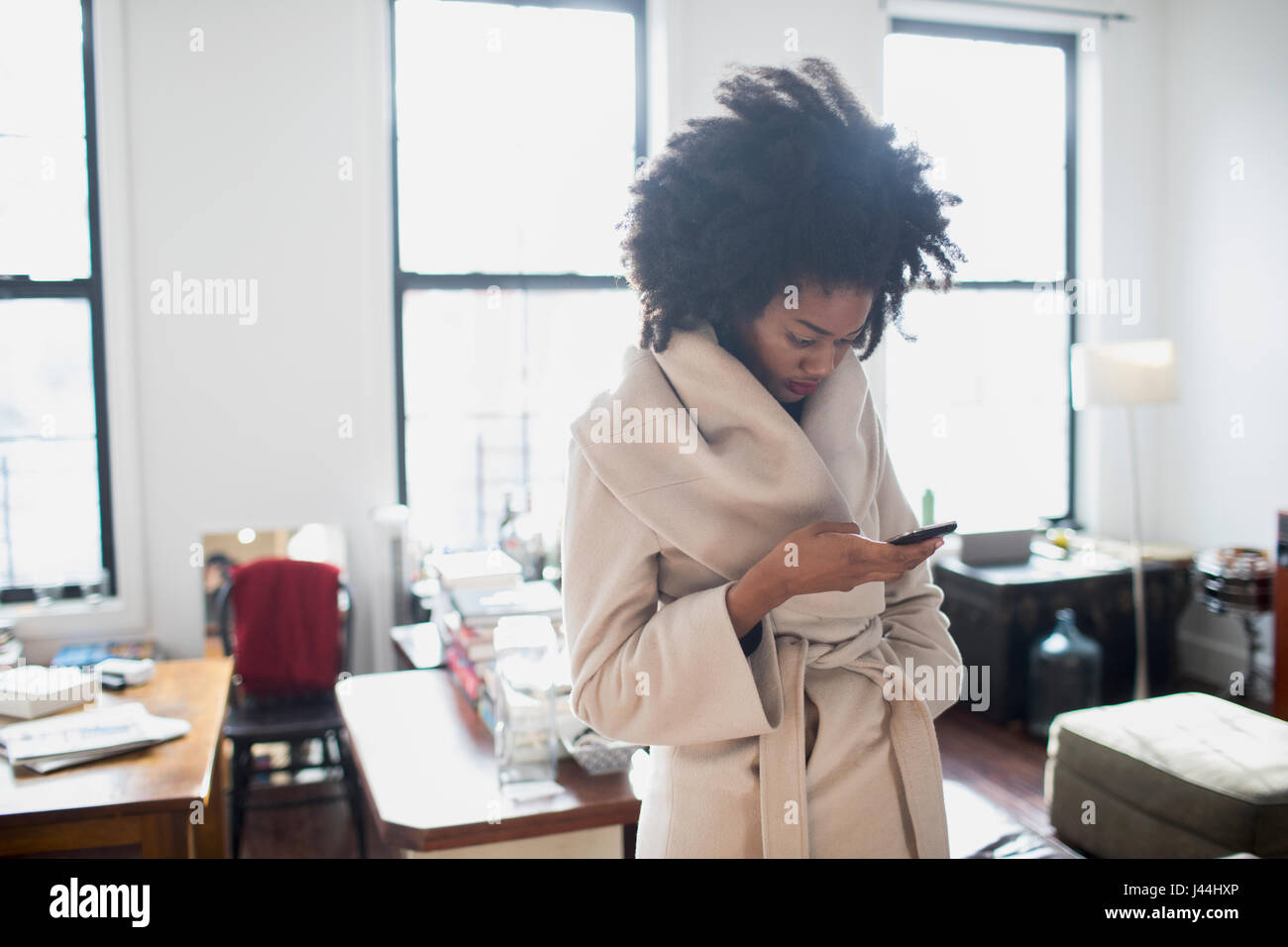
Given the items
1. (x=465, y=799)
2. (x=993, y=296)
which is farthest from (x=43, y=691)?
(x=993, y=296)

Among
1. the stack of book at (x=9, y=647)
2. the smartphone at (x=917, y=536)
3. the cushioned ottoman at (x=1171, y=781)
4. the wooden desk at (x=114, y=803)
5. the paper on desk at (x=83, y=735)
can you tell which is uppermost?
the smartphone at (x=917, y=536)

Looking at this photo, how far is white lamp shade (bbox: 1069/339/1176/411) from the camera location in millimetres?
3900

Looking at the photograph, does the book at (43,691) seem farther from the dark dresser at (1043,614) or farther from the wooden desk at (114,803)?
the dark dresser at (1043,614)

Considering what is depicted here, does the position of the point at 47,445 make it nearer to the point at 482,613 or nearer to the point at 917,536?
the point at 482,613

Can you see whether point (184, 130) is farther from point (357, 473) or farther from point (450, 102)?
point (357, 473)

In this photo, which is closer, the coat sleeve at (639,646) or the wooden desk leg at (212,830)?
the coat sleeve at (639,646)

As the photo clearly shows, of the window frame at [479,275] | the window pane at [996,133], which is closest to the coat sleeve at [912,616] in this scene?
the window frame at [479,275]

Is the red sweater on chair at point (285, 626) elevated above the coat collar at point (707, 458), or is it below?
below

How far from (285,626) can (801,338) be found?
263cm

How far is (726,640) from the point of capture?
0.91m

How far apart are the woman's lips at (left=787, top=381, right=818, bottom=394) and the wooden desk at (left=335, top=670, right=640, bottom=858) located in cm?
91

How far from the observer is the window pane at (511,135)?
3.97 metres

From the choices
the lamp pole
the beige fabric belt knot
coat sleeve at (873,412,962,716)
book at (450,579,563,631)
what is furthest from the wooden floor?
the beige fabric belt knot

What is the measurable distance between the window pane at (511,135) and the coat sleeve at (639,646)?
3301 mm
